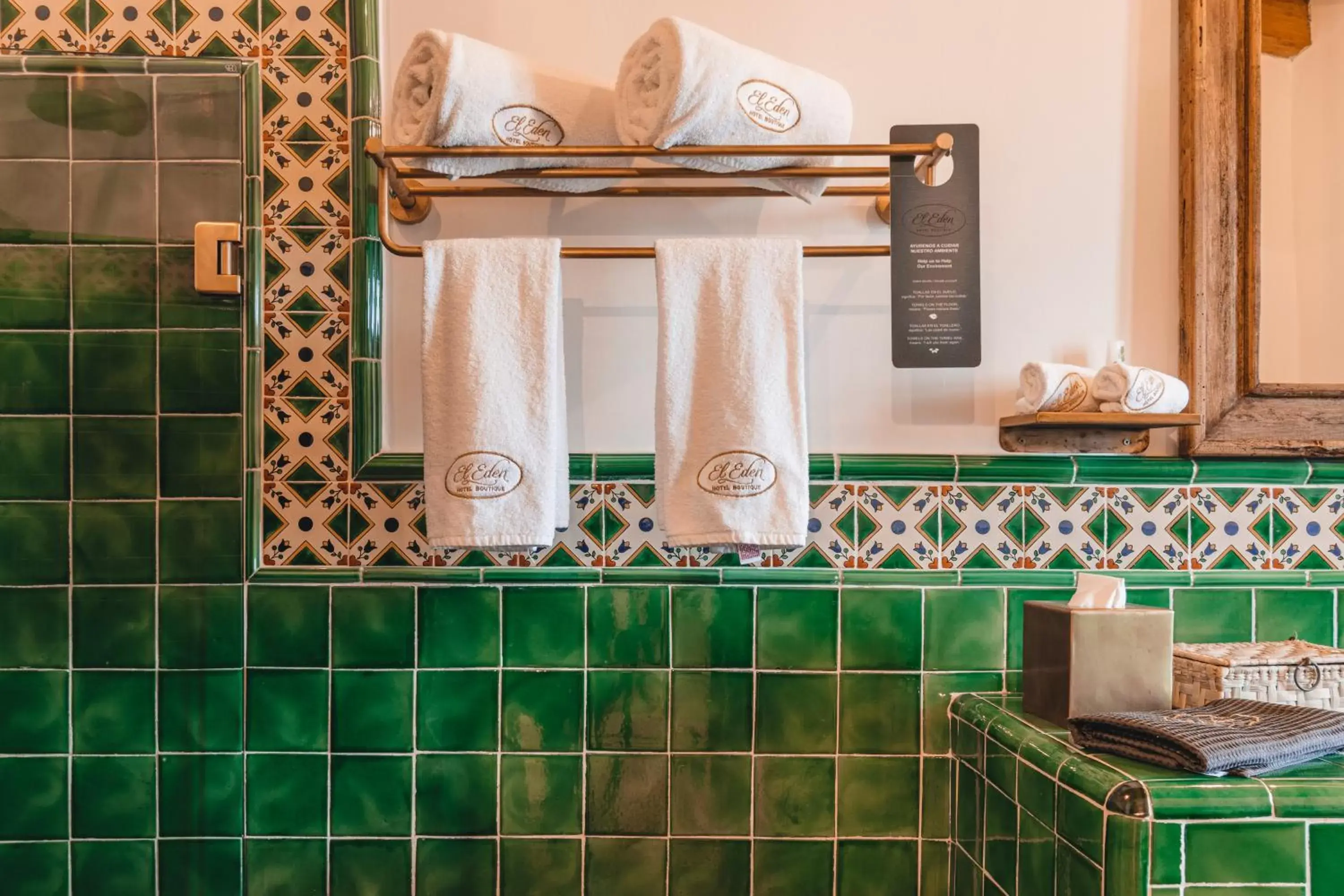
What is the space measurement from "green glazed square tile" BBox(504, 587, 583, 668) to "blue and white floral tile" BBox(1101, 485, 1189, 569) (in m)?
0.81

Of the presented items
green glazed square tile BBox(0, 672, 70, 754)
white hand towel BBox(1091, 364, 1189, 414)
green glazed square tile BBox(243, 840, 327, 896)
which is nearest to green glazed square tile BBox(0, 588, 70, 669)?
green glazed square tile BBox(0, 672, 70, 754)

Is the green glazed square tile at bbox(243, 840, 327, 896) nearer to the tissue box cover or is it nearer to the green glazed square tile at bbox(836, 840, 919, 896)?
the green glazed square tile at bbox(836, 840, 919, 896)

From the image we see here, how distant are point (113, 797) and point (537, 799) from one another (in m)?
0.62

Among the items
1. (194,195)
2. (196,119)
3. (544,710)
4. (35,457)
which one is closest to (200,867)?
(544,710)

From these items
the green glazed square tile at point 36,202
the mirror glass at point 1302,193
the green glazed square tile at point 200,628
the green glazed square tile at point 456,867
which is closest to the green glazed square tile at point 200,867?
the green glazed square tile at point 456,867

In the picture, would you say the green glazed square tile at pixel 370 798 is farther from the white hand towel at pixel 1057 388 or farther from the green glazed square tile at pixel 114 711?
the white hand towel at pixel 1057 388

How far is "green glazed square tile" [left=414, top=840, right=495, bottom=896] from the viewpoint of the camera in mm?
1327

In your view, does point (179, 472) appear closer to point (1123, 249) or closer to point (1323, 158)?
point (1123, 249)

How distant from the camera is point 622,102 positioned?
119 cm

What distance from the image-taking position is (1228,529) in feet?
4.49

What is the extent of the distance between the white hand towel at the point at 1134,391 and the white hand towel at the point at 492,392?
0.75 m

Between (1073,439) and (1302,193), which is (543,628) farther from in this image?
(1302,193)

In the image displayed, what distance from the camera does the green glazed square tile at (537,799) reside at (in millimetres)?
1332

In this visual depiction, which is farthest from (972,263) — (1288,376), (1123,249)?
(1288,376)
